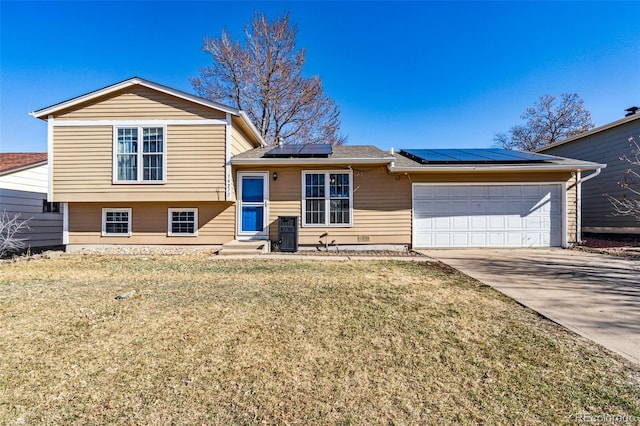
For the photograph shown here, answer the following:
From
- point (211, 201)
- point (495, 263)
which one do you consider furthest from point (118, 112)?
point (495, 263)

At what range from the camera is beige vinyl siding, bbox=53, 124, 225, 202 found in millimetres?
9203

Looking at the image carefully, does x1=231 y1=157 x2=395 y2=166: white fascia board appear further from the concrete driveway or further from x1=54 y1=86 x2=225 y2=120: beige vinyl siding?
the concrete driveway

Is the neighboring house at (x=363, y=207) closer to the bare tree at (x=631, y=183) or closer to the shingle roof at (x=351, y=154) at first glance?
the shingle roof at (x=351, y=154)

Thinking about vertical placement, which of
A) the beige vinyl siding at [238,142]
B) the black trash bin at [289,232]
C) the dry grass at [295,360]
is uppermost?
the beige vinyl siding at [238,142]

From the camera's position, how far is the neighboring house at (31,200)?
34.9 feet

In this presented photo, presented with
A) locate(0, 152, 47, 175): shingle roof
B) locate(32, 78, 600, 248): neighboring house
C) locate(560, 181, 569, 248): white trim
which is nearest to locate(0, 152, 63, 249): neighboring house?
locate(0, 152, 47, 175): shingle roof

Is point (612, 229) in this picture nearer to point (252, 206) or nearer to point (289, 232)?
point (289, 232)

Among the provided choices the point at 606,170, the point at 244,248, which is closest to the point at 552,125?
the point at 606,170

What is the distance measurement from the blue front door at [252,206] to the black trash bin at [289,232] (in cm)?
80

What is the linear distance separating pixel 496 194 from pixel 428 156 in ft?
8.03

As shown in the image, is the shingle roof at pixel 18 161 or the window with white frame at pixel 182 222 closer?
the window with white frame at pixel 182 222

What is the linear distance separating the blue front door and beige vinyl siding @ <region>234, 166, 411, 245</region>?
1.00 ft

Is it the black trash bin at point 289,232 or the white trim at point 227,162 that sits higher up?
the white trim at point 227,162

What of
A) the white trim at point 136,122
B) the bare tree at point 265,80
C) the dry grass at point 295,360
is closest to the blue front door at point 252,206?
the white trim at point 136,122
